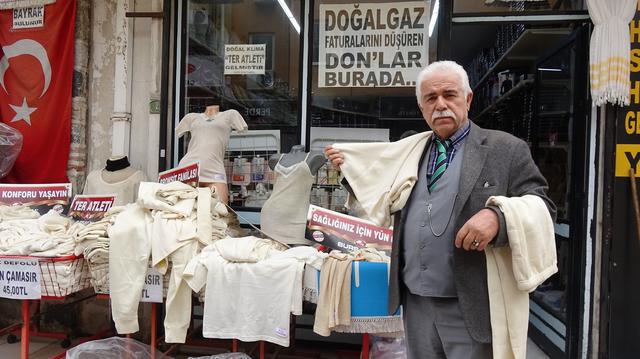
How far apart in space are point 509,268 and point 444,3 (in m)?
3.08

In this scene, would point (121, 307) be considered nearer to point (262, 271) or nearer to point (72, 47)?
point (262, 271)

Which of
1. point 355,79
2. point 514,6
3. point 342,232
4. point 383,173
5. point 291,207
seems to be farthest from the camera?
point 355,79

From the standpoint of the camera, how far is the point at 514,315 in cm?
169

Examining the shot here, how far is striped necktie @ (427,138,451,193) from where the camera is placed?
1902 mm

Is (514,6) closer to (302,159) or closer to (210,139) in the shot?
(302,159)

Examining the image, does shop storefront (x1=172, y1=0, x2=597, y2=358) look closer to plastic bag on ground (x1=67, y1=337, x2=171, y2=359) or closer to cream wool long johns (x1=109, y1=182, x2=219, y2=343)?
cream wool long johns (x1=109, y1=182, x2=219, y2=343)

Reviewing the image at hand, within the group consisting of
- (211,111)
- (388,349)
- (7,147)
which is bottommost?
(388,349)

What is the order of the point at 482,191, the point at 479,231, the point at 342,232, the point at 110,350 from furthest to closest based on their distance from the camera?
the point at 110,350
the point at 342,232
the point at 482,191
the point at 479,231

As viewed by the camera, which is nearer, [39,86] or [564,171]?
[564,171]

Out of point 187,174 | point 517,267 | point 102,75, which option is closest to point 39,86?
point 102,75

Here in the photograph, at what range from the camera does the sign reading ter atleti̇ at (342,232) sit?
322 cm

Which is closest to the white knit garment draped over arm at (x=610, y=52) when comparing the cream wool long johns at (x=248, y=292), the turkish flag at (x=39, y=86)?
the cream wool long johns at (x=248, y=292)

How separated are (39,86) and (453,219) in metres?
4.78

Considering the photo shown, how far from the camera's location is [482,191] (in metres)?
1.73
